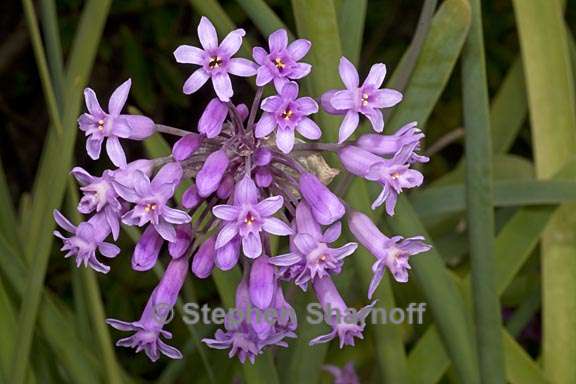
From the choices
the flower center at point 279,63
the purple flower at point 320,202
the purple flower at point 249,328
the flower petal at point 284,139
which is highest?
the flower center at point 279,63

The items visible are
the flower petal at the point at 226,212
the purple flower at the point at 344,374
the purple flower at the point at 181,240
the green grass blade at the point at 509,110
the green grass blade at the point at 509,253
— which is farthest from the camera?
the green grass blade at the point at 509,110

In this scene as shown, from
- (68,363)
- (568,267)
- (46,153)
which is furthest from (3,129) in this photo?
(568,267)

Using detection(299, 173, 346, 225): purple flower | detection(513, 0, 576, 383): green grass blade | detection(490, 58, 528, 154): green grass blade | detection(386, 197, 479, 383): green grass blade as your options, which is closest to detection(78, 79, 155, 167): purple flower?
detection(299, 173, 346, 225): purple flower

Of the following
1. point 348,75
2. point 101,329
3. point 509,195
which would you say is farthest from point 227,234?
point 509,195

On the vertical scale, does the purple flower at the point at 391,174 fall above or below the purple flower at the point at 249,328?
above

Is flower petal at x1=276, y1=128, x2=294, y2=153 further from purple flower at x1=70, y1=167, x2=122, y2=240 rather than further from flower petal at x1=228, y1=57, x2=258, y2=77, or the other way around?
purple flower at x1=70, y1=167, x2=122, y2=240

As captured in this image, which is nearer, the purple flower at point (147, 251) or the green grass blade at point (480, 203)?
the purple flower at point (147, 251)

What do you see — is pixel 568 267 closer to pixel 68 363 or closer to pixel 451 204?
pixel 451 204

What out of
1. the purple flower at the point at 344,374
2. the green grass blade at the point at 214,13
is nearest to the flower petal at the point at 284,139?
the green grass blade at the point at 214,13

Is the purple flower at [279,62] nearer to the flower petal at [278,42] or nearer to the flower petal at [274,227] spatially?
the flower petal at [278,42]
